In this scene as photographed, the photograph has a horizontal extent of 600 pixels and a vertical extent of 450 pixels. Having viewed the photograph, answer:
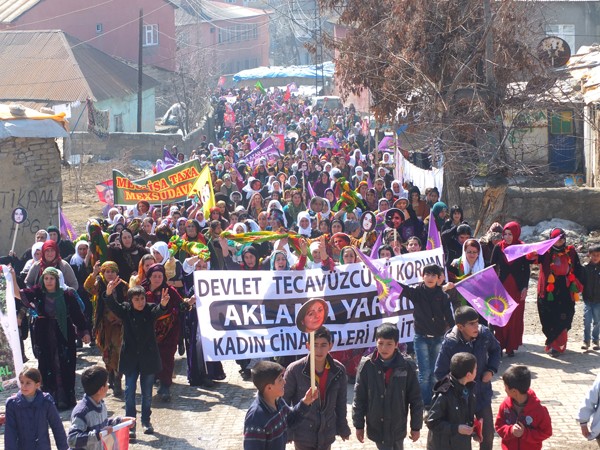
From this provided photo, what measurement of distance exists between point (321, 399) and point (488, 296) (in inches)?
140

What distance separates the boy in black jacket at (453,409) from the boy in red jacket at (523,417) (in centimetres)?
24

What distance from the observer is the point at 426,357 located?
29.9 feet

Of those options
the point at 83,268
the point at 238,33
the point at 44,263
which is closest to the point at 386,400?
the point at 44,263

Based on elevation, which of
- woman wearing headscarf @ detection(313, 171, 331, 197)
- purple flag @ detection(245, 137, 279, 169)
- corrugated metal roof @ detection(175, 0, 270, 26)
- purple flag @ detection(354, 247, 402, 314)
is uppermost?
corrugated metal roof @ detection(175, 0, 270, 26)

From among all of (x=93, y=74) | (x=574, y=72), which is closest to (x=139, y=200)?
(x=574, y=72)

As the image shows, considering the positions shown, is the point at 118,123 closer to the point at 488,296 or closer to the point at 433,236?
the point at 433,236

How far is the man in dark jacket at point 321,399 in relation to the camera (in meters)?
6.70

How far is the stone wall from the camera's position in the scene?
18.8 meters

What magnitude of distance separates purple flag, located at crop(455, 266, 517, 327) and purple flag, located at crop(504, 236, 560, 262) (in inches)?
48.4

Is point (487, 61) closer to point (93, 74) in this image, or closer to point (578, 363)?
point (578, 363)

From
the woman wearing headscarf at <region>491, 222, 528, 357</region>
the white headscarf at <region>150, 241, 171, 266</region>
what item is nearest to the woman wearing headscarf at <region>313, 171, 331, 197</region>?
the woman wearing headscarf at <region>491, 222, 528, 357</region>

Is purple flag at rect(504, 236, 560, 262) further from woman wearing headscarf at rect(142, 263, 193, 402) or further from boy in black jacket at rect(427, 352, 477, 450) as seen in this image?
boy in black jacket at rect(427, 352, 477, 450)

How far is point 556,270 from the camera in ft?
36.6

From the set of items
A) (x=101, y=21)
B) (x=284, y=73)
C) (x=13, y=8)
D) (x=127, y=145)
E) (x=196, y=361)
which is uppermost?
(x=13, y=8)
